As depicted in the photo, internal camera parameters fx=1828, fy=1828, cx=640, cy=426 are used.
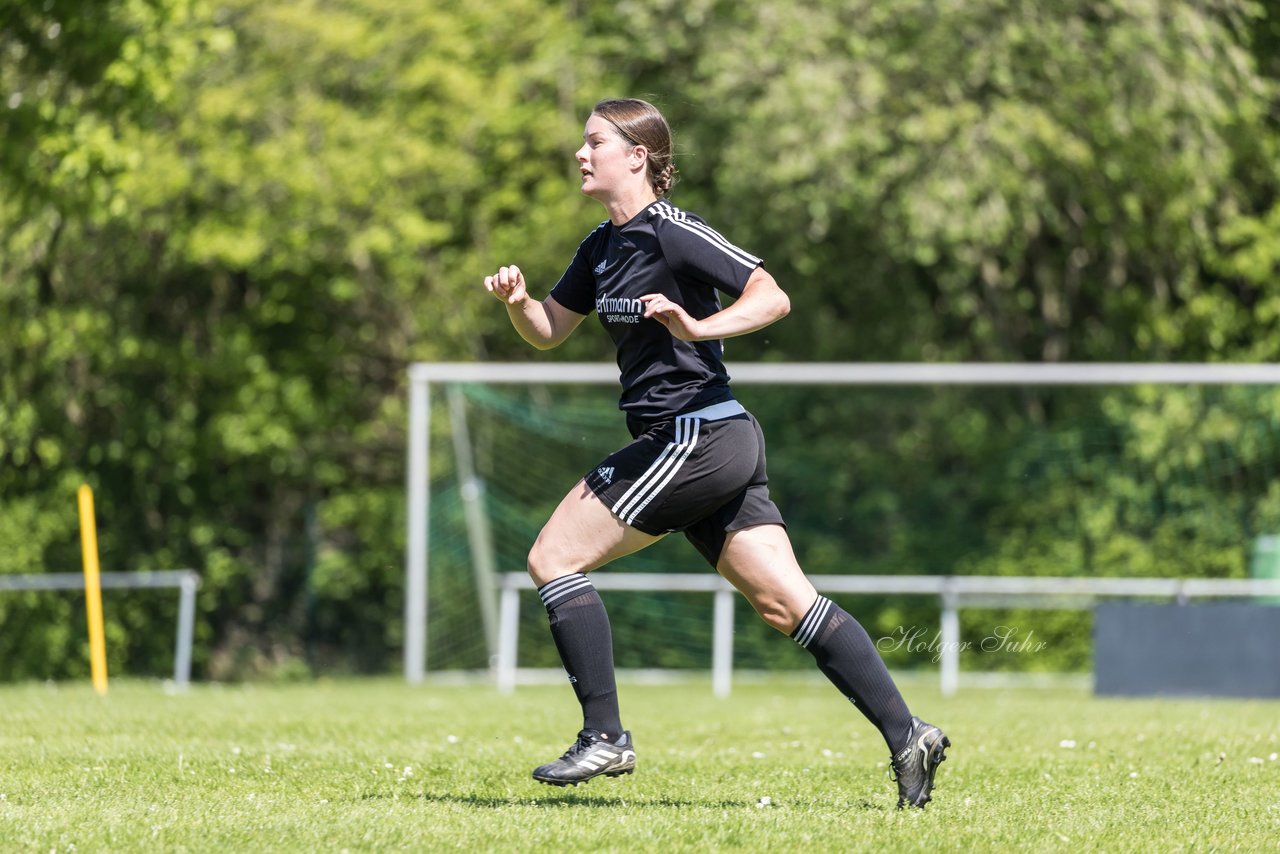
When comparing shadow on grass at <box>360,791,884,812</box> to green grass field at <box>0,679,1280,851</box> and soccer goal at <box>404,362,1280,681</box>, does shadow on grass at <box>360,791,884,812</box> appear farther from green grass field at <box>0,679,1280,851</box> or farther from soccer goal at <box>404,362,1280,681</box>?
soccer goal at <box>404,362,1280,681</box>

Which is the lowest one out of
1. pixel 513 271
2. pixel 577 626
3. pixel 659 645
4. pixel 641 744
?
pixel 659 645

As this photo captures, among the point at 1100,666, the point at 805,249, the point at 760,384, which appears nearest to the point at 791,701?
the point at 1100,666

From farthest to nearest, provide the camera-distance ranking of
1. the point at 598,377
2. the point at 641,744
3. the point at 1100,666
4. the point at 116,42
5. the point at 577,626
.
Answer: the point at 598,377
the point at 116,42
the point at 1100,666
the point at 641,744
the point at 577,626

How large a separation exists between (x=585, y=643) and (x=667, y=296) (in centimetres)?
103

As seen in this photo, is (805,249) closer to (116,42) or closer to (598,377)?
(598,377)

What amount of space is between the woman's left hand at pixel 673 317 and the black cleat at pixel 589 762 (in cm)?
113

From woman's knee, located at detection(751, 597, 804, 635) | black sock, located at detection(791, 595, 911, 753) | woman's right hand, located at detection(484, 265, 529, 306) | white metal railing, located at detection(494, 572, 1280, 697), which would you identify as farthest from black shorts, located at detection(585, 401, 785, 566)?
white metal railing, located at detection(494, 572, 1280, 697)

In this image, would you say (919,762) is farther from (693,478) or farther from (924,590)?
(924,590)

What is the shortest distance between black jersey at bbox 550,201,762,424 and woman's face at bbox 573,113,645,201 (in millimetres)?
118

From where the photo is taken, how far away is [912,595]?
56.8 ft

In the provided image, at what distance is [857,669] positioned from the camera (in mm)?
5223

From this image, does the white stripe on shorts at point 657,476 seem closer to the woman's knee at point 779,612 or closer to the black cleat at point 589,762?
the woman's knee at point 779,612

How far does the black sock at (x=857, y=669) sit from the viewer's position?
5211 mm

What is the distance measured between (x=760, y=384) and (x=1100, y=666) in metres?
5.38
